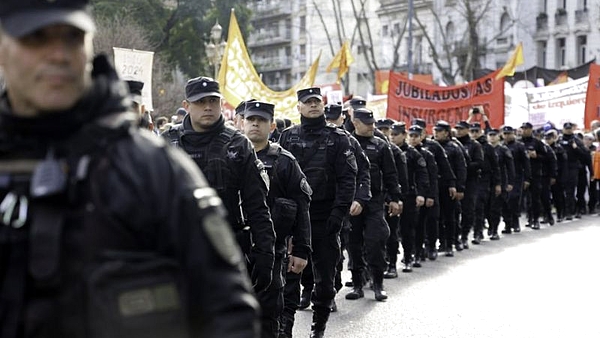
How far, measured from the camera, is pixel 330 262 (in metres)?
9.31

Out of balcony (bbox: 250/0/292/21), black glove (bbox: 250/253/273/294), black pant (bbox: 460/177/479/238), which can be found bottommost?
black pant (bbox: 460/177/479/238)

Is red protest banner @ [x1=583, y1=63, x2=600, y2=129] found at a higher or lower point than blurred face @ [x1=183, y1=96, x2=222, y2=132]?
higher

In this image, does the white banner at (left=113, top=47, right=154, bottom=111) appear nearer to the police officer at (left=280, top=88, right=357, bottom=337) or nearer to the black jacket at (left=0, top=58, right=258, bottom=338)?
the police officer at (left=280, top=88, right=357, bottom=337)

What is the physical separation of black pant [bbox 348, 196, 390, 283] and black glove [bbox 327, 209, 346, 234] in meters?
2.23

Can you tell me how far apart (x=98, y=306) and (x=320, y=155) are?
7.30 metres

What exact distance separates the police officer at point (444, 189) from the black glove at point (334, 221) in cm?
757

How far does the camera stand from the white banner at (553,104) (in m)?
26.9

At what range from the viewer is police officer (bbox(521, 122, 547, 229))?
22.5 metres

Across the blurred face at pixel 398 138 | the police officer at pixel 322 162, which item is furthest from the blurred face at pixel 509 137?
the police officer at pixel 322 162

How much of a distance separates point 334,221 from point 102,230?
677 cm

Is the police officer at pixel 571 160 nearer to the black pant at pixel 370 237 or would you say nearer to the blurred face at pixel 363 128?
the blurred face at pixel 363 128

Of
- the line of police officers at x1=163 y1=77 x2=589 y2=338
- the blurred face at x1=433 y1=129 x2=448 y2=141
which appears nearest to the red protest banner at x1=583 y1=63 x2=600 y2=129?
the line of police officers at x1=163 y1=77 x2=589 y2=338

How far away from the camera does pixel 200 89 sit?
23.7 ft

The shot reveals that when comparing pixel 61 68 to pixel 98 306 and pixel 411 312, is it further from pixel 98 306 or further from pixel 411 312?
pixel 411 312
